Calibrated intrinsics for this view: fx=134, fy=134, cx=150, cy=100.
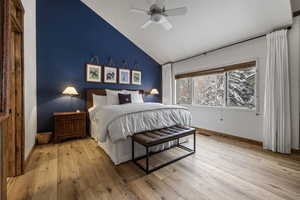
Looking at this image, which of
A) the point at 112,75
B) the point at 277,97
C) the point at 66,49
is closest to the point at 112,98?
the point at 112,75

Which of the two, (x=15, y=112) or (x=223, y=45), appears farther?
(x=223, y=45)

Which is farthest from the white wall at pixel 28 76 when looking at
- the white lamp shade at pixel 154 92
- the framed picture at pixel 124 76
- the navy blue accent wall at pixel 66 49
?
the white lamp shade at pixel 154 92

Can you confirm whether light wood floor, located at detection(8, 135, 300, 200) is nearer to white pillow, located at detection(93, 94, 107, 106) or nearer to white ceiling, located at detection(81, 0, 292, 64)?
white pillow, located at detection(93, 94, 107, 106)

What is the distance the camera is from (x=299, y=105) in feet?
8.05

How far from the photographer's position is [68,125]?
312cm

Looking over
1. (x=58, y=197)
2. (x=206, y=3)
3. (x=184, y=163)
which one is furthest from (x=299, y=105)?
(x=58, y=197)

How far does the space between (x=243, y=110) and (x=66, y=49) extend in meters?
4.65

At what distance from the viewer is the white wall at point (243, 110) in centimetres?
248

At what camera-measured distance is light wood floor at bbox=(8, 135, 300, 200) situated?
58.1 inches

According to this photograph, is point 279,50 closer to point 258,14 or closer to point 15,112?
point 258,14

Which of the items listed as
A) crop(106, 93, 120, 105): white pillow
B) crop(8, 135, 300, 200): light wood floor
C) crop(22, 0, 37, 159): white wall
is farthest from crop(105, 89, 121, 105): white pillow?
crop(22, 0, 37, 159): white wall

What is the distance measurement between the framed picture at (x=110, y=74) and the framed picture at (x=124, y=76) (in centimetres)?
17

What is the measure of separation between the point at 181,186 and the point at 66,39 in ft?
13.4

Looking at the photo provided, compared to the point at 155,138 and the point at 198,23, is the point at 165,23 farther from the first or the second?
the point at 155,138
